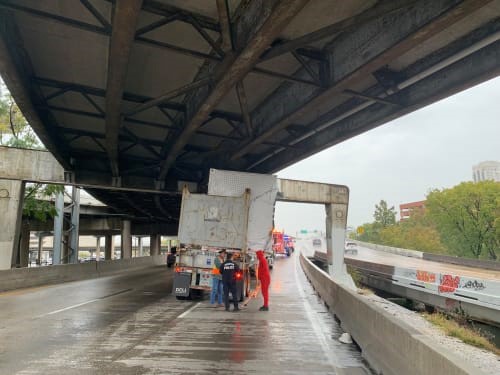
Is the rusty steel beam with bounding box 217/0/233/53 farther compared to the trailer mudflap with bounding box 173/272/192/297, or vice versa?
the trailer mudflap with bounding box 173/272/192/297

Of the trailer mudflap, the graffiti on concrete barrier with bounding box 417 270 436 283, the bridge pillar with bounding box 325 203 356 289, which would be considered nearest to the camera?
the trailer mudflap

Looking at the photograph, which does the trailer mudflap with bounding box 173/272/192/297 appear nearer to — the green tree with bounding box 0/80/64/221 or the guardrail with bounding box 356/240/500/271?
the green tree with bounding box 0/80/64/221

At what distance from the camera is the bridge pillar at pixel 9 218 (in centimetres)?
1889

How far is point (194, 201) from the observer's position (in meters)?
14.8

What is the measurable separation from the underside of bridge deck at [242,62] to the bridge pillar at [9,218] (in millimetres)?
4915

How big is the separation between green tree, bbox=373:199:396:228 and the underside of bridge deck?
128430mm

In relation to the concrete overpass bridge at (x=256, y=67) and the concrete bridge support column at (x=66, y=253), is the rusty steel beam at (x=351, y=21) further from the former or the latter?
the concrete bridge support column at (x=66, y=253)

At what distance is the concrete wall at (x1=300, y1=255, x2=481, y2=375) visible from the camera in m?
3.90

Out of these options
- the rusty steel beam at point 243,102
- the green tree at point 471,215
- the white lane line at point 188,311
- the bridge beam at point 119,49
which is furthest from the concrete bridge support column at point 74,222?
the green tree at point 471,215

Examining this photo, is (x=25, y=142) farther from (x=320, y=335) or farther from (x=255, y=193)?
(x=320, y=335)

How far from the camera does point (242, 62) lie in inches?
319

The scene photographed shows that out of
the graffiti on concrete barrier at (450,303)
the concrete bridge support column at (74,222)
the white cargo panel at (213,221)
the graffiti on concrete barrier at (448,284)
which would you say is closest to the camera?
the white cargo panel at (213,221)

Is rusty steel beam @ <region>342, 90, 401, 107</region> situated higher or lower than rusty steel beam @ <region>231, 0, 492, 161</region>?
higher

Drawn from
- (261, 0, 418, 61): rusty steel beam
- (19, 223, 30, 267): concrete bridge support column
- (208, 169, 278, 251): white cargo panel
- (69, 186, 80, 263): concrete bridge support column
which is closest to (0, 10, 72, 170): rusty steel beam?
(261, 0, 418, 61): rusty steel beam
